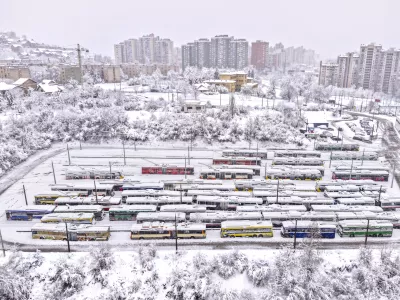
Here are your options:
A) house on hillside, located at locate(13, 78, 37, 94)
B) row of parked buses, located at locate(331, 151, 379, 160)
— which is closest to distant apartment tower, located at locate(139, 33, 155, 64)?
house on hillside, located at locate(13, 78, 37, 94)

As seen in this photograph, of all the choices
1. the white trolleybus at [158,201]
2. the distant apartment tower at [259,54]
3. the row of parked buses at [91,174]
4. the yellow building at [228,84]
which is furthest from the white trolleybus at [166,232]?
the distant apartment tower at [259,54]

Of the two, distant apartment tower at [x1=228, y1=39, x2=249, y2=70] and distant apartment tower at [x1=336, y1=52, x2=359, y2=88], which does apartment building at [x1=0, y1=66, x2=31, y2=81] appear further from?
distant apartment tower at [x1=336, y1=52, x2=359, y2=88]

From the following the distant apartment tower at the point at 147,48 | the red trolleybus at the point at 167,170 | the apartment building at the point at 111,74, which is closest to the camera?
the red trolleybus at the point at 167,170

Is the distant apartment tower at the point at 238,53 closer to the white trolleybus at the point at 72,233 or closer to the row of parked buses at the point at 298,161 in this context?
the row of parked buses at the point at 298,161

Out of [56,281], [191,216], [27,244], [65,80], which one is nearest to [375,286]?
[191,216]

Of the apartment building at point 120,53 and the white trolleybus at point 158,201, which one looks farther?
the apartment building at point 120,53

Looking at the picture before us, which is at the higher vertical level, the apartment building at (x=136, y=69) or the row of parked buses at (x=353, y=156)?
the apartment building at (x=136, y=69)

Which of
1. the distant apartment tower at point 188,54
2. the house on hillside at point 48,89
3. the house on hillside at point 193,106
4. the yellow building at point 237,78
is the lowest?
the house on hillside at point 193,106

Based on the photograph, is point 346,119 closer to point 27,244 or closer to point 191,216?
point 191,216
